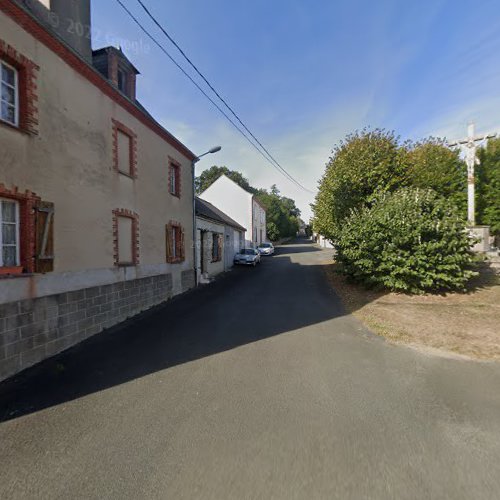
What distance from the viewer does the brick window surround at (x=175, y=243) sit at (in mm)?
10008

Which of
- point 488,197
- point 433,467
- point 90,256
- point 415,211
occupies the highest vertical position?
point 488,197

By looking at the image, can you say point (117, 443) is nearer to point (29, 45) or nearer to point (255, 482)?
point (255, 482)

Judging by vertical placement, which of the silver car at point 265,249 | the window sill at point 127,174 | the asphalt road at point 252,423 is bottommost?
the asphalt road at point 252,423

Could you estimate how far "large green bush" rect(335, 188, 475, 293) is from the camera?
8.61 m

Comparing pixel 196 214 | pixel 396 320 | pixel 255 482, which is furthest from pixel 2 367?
pixel 196 214

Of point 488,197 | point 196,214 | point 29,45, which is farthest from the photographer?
point 488,197

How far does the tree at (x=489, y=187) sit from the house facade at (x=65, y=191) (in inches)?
734

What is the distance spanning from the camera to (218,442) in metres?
2.68

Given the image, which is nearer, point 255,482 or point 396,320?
point 255,482

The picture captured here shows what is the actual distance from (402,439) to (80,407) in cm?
361

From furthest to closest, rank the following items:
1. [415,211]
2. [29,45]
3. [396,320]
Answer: [415,211] < [396,320] < [29,45]

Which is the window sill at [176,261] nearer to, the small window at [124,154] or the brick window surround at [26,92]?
the small window at [124,154]

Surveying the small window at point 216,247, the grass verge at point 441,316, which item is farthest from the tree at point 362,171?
the small window at point 216,247

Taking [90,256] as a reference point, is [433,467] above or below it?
below
